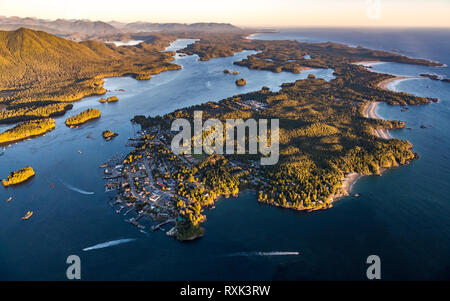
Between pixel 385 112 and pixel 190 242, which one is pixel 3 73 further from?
pixel 385 112

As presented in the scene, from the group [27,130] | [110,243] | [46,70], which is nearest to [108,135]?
[27,130]

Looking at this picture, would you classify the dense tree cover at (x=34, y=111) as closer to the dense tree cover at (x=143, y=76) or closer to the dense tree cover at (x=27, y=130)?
the dense tree cover at (x=27, y=130)

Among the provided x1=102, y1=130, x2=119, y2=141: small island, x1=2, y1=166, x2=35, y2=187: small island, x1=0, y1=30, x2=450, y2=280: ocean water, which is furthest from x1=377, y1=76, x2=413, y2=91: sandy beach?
x1=2, y1=166, x2=35, y2=187: small island

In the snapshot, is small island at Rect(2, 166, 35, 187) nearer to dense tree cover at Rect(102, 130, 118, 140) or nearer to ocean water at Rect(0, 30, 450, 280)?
ocean water at Rect(0, 30, 450, 280)

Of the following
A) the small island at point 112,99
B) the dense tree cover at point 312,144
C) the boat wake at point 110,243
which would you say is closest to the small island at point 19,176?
the boat wake at point 110,243

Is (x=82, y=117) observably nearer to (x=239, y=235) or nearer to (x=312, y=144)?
(x=239, y=235)
